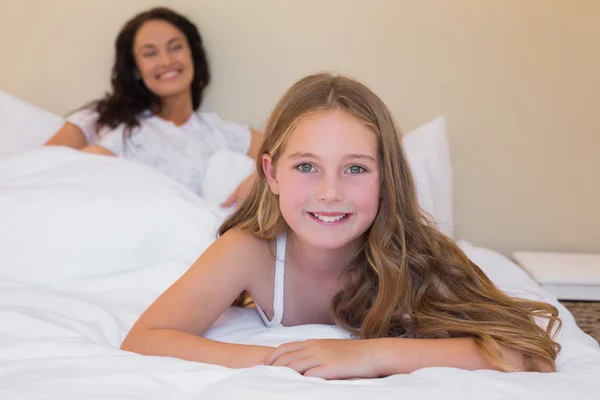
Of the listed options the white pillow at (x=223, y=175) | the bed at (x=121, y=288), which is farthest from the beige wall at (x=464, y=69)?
the white pillow at (x=223, y=175)

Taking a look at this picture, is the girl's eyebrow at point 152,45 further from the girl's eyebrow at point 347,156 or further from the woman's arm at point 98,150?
the girl's eyebrow at point 347,156

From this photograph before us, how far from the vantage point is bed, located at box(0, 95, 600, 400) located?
1023 millimetres

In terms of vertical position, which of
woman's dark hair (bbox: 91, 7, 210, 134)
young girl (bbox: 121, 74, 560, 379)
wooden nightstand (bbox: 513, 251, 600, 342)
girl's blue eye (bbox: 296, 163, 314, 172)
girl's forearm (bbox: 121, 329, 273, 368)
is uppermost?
woman's dark hair (bbox: 91, 7, 210, 134)

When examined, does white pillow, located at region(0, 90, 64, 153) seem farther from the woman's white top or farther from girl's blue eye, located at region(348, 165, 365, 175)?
girl's blue eye, located at region(348, 165, 365, 175)

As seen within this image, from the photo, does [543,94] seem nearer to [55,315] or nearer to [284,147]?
[284,147]

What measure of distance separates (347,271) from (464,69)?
105cm

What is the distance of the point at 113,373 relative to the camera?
106cm

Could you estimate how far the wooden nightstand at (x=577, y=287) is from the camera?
196 cm

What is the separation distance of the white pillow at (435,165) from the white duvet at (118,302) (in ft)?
0.49

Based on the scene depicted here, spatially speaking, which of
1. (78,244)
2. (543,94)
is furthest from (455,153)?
(78,244)

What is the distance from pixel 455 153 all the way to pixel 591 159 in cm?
41

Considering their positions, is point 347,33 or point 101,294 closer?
point 101,294

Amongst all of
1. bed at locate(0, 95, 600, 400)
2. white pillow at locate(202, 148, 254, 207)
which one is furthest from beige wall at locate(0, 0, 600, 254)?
white pillow at locate(202, 148, 254, 207)

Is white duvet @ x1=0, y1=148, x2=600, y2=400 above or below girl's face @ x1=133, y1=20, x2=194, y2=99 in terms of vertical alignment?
below
